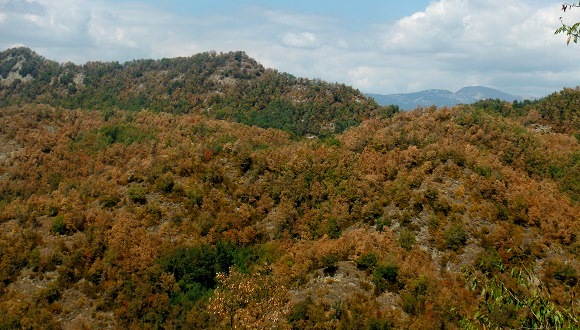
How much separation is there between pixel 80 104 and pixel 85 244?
386ft

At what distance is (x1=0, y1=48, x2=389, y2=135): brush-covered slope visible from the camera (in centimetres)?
12431

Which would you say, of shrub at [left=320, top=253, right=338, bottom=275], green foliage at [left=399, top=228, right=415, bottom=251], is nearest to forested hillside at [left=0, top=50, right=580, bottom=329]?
green foliage at [left=399, top=228, right=415, bottom=251]

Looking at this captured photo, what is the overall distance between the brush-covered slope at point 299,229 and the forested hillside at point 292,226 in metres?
0.16

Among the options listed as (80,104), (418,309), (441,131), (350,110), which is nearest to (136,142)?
(441,131)

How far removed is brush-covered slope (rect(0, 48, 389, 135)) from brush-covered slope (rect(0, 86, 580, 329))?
5510cm

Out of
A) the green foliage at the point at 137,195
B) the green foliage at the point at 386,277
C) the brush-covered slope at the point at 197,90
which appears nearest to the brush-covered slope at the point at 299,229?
the green foliage at the point at 386,277

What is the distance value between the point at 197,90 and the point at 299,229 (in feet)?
358

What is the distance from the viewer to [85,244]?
4319 centimetres

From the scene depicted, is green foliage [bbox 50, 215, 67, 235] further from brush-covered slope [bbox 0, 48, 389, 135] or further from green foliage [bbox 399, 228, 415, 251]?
brush-covered slope [bbox 0, 48, 389, 135]

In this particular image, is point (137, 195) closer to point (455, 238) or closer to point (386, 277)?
point (386, 277)

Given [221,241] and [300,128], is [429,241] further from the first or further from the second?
[300,128]

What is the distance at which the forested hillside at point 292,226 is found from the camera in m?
31.9

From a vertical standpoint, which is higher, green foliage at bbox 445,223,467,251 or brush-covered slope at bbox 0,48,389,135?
brush-covered slope at bbox 0,48,389,135

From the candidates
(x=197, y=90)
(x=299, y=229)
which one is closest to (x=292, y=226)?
(x=299, y=229)
